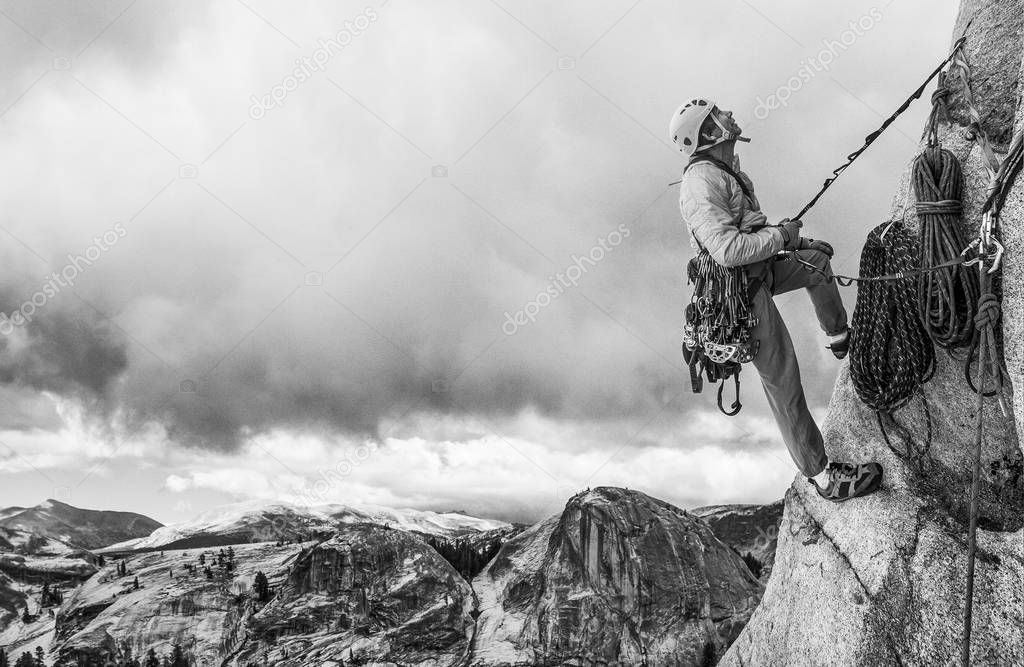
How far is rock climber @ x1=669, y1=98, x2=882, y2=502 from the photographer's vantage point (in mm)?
7875

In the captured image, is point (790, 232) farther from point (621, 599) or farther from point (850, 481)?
point (621, 599)

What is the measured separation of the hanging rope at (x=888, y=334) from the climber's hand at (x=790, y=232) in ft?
3.30

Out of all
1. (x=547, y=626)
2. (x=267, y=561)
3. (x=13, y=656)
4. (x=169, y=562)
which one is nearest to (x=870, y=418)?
(x=547, y=626)

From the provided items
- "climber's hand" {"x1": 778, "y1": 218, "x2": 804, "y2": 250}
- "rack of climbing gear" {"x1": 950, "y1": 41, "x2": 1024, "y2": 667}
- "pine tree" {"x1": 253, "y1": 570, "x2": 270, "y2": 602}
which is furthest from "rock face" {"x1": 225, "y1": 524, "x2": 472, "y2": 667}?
"rack of climbing gear" {"x1": 950, "y1": 41, "x2": 1024, "y2": 667}

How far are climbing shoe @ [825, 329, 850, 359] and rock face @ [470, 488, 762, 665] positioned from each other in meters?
102

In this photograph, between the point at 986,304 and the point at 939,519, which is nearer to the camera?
the point at 986,304

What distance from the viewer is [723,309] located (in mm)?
8234

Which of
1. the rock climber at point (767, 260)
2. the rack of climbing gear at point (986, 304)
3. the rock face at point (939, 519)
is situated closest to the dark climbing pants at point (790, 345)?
the rock climber at point (767, 260)

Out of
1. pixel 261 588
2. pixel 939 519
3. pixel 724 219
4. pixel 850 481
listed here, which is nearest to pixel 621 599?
pixel 261 588

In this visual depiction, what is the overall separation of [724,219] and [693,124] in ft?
3.99

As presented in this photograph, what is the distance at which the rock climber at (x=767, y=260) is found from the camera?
7.88m

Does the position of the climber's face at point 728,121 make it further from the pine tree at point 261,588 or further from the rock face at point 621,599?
the pine tree at point 261,588

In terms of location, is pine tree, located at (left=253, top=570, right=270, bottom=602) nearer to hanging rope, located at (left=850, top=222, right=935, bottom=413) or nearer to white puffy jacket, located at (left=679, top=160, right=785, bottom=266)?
hanging rope, located at (left=850, top=222, right=935, bottom=413)

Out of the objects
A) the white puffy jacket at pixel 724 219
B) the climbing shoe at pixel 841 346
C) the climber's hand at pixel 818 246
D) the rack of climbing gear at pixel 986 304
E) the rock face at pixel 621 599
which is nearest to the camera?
the rack of climbing gear at pixel 986 304
